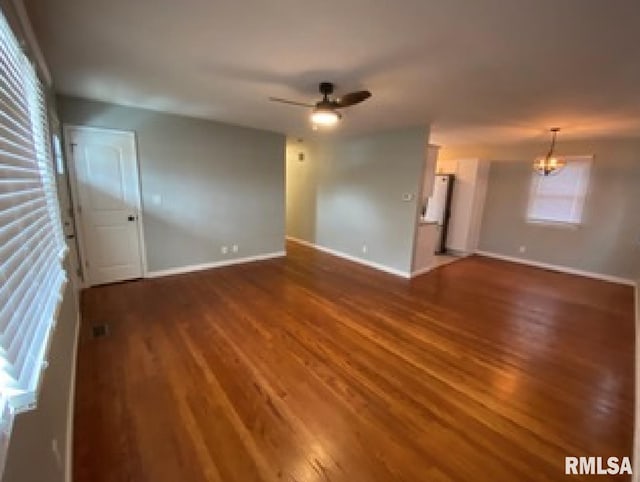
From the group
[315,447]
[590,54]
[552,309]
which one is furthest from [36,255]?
[552,309]

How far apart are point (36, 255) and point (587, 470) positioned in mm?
3127

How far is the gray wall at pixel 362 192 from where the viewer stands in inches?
183

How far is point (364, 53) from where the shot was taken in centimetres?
213

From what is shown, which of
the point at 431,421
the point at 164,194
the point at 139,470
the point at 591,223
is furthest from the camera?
the point at 591,223

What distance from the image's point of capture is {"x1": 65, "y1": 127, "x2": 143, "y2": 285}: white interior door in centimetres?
367

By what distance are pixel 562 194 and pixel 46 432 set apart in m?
7.16

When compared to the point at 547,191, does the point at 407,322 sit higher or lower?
lower

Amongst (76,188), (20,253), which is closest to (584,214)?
(20,253)

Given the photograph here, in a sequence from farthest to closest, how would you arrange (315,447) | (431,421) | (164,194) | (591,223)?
(591,223)
(164,194)
(431,421)
(315,447)

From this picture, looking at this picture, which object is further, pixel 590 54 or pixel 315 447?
pixel 590 54

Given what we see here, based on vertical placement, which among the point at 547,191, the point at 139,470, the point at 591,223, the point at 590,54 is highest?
the point at 590,54

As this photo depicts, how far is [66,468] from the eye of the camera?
1.46 meters

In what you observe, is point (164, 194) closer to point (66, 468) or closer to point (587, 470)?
point (66, 468)

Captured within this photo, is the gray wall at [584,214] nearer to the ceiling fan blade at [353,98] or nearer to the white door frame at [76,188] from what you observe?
the ceiling fan blade at [353,98]
